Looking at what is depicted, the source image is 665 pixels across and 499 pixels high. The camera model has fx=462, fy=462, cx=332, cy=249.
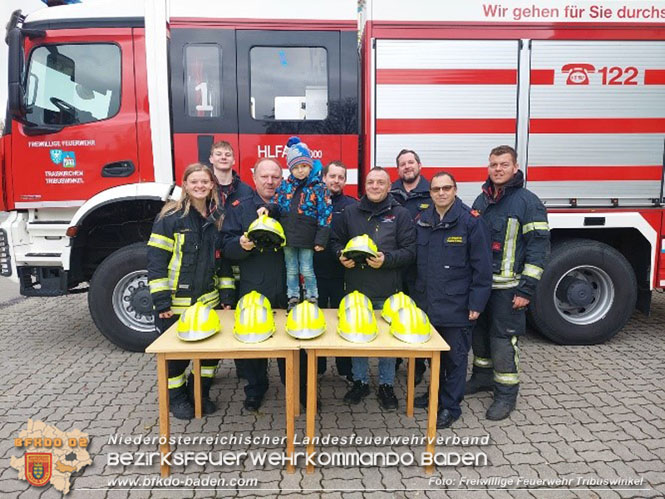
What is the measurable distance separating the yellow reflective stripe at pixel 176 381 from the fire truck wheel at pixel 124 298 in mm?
1276

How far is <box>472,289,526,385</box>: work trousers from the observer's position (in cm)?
328

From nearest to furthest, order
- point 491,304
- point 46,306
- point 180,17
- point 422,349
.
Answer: point 422,349
point 491,304
point 180,17
point 46,306

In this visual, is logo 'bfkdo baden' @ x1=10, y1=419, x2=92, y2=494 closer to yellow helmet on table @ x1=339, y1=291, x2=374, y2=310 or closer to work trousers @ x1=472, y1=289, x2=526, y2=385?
yellow helmet on table @ x1=339, y1=291, x2=374, y2=310

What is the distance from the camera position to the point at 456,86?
4102 millimetres

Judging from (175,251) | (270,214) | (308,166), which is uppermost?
(308,166)

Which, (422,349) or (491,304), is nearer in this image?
(422,349)

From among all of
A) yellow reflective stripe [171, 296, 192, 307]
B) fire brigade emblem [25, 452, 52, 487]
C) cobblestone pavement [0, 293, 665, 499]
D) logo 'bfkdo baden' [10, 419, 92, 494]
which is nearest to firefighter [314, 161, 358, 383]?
cobblestone pavement [0, 293, 665, 499]

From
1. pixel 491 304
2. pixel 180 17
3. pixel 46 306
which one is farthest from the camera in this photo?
pixel 46 306

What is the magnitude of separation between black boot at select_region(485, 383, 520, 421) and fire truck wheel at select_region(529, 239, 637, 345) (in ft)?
4.75

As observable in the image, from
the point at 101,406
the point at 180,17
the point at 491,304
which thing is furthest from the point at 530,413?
the point at 180,17

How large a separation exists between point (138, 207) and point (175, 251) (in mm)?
1587

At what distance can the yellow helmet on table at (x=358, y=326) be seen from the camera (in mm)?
2611

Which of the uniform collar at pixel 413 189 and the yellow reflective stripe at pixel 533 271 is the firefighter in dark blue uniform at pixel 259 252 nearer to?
the uniform collar at pixel 413 189

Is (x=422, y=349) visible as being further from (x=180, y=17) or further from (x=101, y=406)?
(x=180, y=17)
